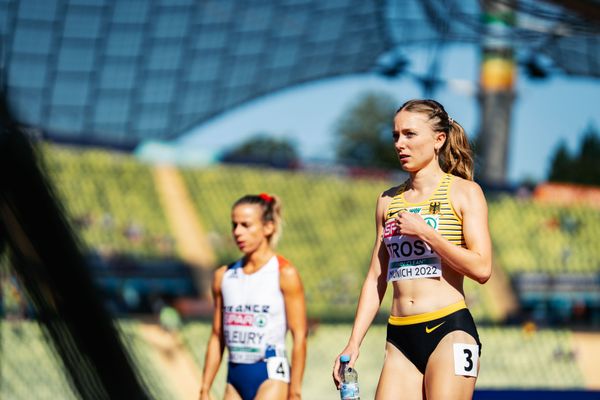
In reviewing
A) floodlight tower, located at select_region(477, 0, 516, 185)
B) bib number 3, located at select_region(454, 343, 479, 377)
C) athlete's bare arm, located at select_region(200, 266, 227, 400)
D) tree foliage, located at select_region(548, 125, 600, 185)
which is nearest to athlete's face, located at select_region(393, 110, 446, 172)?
bib number 3, located at select_region(454, 343, 479, 377)

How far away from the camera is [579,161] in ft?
235

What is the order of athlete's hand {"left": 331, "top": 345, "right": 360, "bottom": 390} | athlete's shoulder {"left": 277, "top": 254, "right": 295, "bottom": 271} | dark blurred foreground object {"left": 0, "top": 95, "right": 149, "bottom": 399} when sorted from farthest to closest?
1. athlete's shoulder {"left": 277, "top": 254, "right": 295, "bottom": 271}
2. athlete's hand {"left": 331, "top": 345, "right": 360, "bottom": 390}
3. dark blurred foreground object {"left": 0, "top": 95, "right": 149, "bottom": 399}

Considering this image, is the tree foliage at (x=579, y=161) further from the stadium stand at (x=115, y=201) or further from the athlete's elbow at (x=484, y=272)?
the athlete's elbow at (x=484, y=272)

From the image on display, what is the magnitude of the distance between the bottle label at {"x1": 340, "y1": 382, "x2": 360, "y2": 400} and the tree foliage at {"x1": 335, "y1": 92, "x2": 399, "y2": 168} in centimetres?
8640

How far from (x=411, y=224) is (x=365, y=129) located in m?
91.0

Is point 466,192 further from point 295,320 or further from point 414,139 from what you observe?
point 295,320

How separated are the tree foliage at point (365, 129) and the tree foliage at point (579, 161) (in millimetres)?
19597

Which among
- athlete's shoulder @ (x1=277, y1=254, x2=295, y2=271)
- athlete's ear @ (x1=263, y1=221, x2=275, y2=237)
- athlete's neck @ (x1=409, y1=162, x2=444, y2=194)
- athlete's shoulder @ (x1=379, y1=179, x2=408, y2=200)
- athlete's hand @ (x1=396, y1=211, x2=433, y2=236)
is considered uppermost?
athlete's neck @ (x1=409, y1=162, x2=444, y2=194)

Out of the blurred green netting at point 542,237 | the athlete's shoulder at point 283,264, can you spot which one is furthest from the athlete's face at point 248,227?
the blurred green netting at point 542,237

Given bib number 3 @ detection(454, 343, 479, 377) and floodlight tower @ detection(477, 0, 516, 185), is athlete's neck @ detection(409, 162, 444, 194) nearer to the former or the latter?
bib number 3 @ detection(454, 343, 479, 377)

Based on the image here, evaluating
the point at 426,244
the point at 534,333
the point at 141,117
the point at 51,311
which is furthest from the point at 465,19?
the point at 141,117

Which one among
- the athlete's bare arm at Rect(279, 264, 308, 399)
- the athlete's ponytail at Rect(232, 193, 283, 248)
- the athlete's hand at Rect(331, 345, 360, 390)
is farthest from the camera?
the athlete's ponytail at Rect(232, 193, 283, 248)

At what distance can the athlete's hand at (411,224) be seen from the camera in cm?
394

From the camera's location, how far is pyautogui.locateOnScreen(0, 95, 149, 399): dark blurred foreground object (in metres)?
1.77
